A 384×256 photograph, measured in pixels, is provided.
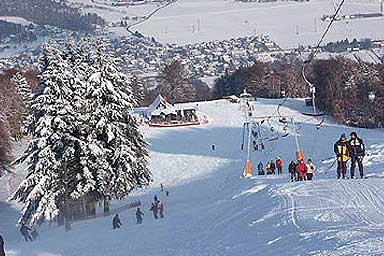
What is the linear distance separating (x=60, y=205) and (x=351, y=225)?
16.8 meters

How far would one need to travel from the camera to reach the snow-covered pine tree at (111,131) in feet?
85.6

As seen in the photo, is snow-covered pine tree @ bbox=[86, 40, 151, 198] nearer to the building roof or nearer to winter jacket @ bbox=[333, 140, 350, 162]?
winter jacket @ bbox=[333, 140, 350, 162]

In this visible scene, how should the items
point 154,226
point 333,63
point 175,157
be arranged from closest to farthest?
1. point 154,226
2. point 175,157
3. point 333,63

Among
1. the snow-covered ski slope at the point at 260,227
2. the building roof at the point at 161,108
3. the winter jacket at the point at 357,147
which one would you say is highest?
the winter jacket at the point at 357,147

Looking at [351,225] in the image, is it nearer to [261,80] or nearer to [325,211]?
[325,211]

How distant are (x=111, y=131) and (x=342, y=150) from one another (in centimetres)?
1232

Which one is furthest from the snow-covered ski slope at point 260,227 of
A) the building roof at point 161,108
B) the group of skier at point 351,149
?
the building roof at point 161,108

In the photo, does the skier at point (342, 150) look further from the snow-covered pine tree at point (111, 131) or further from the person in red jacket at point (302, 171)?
the snow-covered pine tree at point (111, 131)

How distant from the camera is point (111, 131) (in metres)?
26.5

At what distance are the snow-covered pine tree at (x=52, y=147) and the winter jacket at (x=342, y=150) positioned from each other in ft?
39.3

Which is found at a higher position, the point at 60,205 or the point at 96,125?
the point at 96,125

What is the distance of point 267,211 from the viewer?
48.3 ft

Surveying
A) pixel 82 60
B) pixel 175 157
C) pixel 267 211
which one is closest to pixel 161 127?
pixel 175 157

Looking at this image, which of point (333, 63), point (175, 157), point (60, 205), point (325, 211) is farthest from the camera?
point (333, 63)
